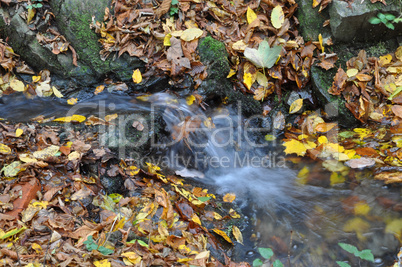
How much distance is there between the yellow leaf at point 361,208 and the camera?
3089 mm

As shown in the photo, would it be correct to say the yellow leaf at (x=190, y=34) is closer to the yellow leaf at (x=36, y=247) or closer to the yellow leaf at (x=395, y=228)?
the yellow leaf at (x=36, y=247)

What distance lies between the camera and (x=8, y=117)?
3.79 meters

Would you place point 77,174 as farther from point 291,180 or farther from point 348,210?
point 348,210

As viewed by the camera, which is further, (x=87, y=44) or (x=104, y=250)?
(x=87, y=44)

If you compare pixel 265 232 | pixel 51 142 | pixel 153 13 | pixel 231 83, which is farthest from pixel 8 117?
pixel 265 232

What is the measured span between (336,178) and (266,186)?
2.72ft

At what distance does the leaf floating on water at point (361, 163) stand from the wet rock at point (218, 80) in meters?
1.50

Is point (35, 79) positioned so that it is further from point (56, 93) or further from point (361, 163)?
point (361, 163)

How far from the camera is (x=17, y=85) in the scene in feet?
14.7

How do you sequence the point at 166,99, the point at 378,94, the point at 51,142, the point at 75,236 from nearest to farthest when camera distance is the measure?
the point at 75,236
the point at 51,142
the point at 378,94
the point at 166,99

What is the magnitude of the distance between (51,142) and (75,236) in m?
1.27

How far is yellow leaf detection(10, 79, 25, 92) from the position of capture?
447 cm

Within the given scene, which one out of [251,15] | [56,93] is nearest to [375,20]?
[251,15]

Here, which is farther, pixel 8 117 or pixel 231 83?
pixel 231 83
